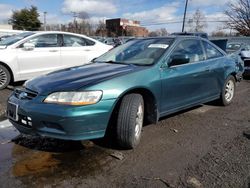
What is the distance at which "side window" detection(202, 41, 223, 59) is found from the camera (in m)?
5.43

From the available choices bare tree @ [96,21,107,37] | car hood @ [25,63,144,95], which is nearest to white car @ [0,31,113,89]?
car hood @ [25,63,144,95]

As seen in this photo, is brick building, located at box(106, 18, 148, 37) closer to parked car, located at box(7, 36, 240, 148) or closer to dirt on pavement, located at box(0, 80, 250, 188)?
parked car, located at box(7, 36, 240, 148)

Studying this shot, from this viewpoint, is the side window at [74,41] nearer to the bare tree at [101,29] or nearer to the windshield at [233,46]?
the windshield at [233,46]

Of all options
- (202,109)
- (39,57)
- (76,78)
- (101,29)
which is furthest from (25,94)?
(101,29)

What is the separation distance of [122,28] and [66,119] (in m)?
68.4

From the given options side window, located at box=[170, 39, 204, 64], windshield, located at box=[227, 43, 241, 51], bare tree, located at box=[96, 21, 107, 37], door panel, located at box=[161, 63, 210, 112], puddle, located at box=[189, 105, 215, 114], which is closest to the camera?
door panel, located at box=[161, 63, 210, 112]

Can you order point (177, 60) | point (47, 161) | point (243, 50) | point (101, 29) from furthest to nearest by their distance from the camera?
point (101, 29) → point (243, 50) → point (177, 60) → point (47, 161)

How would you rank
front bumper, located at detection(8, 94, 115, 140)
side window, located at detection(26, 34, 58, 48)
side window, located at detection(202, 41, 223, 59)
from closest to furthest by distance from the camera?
front bumper, located at detection(8, 94, 115, 140) < side window, located at detection(202, 41, 223, 59) < side window, located at detection(26, 34, 58, 48)

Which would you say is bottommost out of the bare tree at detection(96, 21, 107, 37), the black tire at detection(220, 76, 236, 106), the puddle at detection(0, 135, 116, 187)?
the puddle at detection(0, 135, 116, 187)

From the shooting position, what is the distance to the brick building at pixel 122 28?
69.2 meters

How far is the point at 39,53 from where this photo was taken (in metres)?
7.78

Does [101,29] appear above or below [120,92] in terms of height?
above

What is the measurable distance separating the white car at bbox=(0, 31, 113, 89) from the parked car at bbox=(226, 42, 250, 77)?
4880 millimetres

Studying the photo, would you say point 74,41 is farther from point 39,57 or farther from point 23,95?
point 23,95
